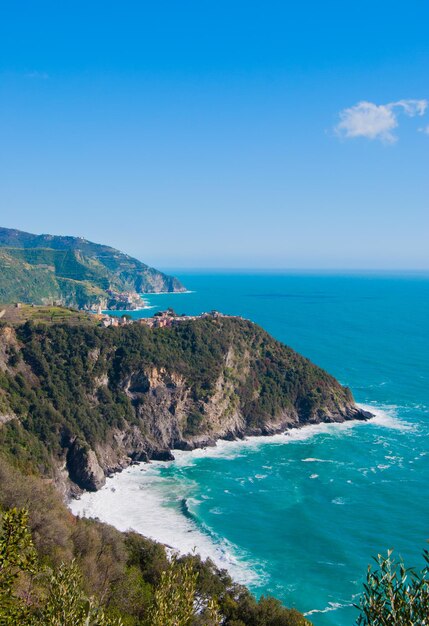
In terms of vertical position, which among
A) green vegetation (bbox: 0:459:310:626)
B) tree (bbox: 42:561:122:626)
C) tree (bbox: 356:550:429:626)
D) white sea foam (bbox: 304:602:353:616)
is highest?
tree (bbox: 356:550:429:626)

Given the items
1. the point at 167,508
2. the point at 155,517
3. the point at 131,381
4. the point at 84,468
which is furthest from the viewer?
the point at 131,381

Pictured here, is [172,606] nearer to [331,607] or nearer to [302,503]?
[331,607]

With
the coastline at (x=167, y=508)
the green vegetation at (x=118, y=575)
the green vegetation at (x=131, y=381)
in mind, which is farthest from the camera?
the green vegetation at (x=131, y=381)

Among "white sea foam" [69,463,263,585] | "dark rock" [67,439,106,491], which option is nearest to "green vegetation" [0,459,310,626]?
"white sea foam" [69,463,263,585]

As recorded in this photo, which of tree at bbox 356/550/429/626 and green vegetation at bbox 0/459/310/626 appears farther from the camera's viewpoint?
green vegetation at bbox 0/459/310/626

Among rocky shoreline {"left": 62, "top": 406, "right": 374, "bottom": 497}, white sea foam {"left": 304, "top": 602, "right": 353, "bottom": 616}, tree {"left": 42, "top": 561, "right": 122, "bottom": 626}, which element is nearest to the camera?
tree {"left": 42, "top": 561, "right": 122, "bottom": 626}

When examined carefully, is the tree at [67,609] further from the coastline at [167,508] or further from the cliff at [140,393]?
the cliff at [140,393]

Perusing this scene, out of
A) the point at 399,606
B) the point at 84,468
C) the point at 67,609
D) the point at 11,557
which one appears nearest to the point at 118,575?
the point at 67,609

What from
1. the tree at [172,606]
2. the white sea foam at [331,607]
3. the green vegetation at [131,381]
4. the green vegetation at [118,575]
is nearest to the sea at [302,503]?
the white sea foam at [331,607]

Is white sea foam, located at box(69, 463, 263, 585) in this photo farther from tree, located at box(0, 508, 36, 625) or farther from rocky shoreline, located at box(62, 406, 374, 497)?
tree, located at box(0, 508, 36, 625)
